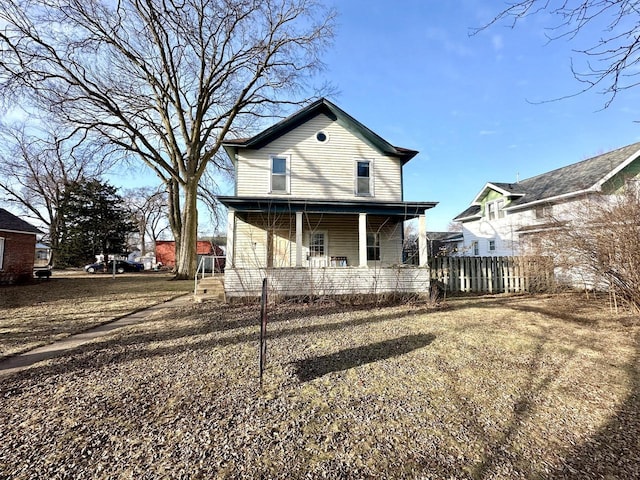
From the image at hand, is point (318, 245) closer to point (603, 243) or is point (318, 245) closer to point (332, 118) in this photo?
point (332, 118)

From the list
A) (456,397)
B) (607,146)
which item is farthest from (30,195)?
(607,146)

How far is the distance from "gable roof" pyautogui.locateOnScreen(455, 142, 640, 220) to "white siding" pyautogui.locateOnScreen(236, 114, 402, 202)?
29.1 feet

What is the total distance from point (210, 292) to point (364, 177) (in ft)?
26.0

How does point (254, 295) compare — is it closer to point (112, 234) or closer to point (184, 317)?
point (184, 317)

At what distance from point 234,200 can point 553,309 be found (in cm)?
1034

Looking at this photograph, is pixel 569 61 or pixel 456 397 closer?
pixel 569 61

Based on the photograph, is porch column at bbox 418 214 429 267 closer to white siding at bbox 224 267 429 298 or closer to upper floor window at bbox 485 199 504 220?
white siding at bbox 224 267 429 298

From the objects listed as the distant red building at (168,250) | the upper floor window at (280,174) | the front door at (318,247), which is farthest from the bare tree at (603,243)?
the distant red building at (168,250)

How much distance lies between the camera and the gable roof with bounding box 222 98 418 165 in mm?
12242

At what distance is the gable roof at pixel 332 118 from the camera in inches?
482

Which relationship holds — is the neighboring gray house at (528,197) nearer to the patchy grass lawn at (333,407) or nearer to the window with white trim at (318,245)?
the window with white trim at (318,245)

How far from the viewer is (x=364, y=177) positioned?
13.1 m

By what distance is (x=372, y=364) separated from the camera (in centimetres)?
464

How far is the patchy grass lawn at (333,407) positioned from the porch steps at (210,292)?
403cm
